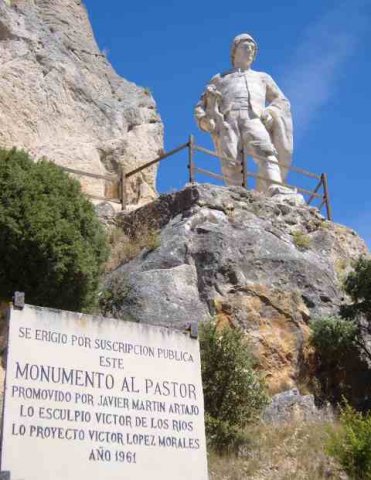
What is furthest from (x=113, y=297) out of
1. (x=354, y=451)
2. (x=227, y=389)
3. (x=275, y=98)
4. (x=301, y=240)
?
(x=275, y=98)

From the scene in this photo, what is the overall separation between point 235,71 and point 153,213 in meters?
4.76

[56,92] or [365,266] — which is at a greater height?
[56,92]

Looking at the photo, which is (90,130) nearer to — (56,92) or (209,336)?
(56,92)

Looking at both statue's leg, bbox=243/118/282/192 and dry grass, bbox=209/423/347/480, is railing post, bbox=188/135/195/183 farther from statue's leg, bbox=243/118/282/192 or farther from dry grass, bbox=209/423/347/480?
dry grass, bbox=209/423/347/480

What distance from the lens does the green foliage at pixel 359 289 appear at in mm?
14078

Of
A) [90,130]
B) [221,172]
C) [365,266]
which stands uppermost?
[90,130]

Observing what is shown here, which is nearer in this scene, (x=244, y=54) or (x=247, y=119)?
(x=247, y=119)

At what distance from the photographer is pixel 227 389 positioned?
11055 mm

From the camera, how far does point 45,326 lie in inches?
305

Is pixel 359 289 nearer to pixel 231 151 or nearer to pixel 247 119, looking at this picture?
pixel 231 151

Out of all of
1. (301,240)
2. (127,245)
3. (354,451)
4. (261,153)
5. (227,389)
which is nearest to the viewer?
(354,451)

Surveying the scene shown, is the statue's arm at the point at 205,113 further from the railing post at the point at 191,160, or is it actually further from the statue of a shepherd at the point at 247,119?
the railing post at the point at 191,160

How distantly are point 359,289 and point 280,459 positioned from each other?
4587 millimetres

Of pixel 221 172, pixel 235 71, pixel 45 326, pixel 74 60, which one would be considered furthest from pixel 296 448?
pixel 74 60
